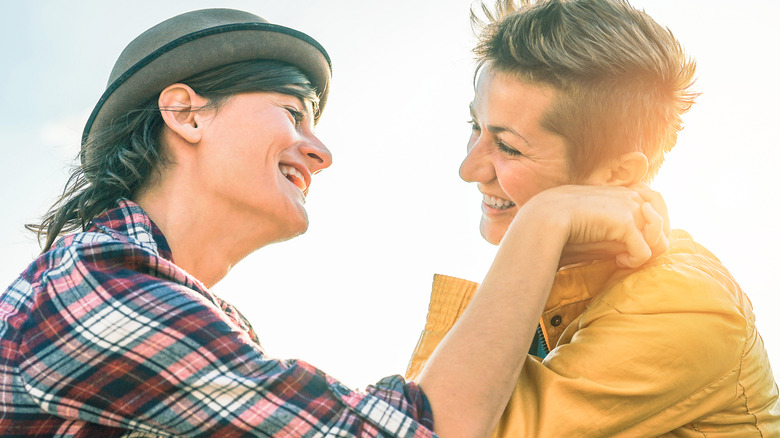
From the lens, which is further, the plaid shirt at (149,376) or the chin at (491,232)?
the chin at (491,232)

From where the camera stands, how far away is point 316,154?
9.26 ft

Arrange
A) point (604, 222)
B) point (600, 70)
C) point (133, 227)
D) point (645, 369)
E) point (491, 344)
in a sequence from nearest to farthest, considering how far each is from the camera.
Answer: point (491, 344)
point (645, 369)
point (604, 222)
point (133, 227)
point (600, 70)

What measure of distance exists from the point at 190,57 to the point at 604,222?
1.69m

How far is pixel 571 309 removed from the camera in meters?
2.24

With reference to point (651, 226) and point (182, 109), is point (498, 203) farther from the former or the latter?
point (182, 109)

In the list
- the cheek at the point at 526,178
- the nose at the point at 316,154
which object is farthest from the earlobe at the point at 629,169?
the nose at the point at 316,154

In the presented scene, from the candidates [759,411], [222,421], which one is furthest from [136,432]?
[759,411]

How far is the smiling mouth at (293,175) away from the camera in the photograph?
2.74 m

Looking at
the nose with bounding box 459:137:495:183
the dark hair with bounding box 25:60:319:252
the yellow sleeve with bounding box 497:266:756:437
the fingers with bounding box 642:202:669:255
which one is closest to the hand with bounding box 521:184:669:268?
the fingers with bounding box 642:202:669:255

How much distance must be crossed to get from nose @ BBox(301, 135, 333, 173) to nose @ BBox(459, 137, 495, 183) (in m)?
0.59

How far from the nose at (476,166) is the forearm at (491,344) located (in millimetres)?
863

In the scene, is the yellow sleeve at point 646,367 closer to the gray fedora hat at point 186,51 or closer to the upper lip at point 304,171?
the upper lip at point 304,171

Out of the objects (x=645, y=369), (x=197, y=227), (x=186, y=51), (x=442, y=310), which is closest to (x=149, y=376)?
(x=197, y=227)

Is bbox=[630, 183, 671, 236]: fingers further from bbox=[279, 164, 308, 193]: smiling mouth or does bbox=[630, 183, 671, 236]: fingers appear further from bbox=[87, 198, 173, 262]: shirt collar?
bbox=[87, 198, 173, 262]: shirt collar
